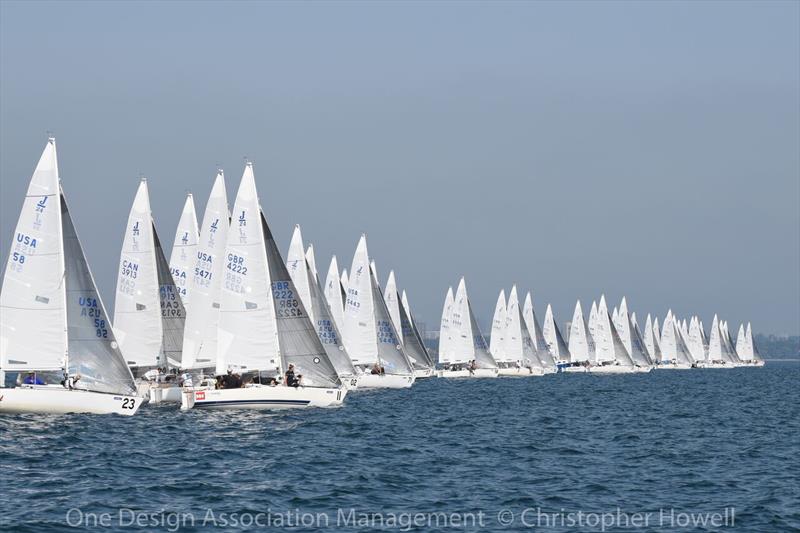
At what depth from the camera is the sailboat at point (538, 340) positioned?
413 ft

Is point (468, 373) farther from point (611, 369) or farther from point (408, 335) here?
point (611, 369)

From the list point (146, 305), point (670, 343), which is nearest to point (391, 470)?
point (146, 305)

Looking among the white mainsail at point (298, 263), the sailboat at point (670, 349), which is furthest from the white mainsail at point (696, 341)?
the white mainsail at point (298, 263)

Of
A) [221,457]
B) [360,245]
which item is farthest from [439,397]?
[221,457]

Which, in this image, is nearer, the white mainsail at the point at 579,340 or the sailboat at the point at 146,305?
the sailboat at the point at 146,305

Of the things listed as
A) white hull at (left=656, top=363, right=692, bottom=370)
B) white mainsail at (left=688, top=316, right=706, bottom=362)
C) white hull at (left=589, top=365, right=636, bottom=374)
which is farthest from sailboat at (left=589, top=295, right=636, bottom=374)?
white mainsail at (left=688, top=316, right=706, bottom=362)

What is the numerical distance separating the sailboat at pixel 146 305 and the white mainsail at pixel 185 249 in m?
4.35

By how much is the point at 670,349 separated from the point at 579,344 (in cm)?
4432

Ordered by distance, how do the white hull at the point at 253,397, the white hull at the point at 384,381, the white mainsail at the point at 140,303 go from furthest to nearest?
the white hull at the point at 384,381 → the white mainsail at the point at 140,303 → the white hull at the point at 253,397

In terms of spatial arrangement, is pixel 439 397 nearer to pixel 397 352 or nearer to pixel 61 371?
pixel 397 352

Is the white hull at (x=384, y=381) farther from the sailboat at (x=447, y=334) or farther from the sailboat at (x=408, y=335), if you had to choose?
the sailboat at (x=447, y=334)

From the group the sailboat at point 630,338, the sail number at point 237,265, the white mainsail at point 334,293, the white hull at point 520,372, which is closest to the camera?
the sail number at point 237,265

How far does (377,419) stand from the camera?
49.6 metres

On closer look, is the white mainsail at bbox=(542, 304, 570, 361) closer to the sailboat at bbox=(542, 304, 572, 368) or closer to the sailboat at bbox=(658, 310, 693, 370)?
the sailboat at bbox=(542, 304, 572, 368)
